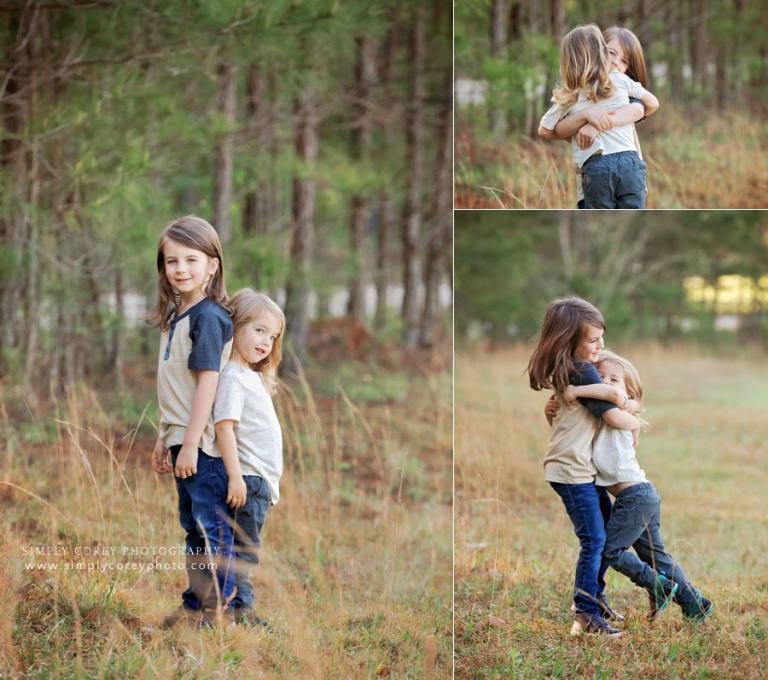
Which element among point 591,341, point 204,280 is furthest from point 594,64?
point 204,280

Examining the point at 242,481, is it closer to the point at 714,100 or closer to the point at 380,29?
the point at 714,100

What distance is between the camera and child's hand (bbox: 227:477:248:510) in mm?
2791

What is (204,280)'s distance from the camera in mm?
2861

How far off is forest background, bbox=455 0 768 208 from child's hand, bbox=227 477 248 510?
142cm

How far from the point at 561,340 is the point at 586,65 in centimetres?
82

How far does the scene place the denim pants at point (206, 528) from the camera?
2816mm

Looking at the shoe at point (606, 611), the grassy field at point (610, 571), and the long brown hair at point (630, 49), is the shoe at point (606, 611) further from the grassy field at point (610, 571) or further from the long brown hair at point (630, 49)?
the long brown hair at point (630, 49)

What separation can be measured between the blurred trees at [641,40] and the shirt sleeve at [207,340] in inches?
65.6

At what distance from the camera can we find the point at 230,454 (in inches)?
109

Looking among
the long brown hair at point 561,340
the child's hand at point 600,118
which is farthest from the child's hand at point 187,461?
the child's hand at point 600,118

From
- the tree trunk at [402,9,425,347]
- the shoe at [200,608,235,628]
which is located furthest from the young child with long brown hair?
the tree trunk at [402,9,425,347]

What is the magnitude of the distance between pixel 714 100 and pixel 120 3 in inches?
117

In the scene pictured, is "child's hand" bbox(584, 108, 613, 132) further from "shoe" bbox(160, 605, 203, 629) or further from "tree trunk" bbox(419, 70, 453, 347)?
"tree trunk" bbox(419, 70, 453, 347)

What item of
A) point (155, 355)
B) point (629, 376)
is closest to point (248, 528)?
point (629, 376)
